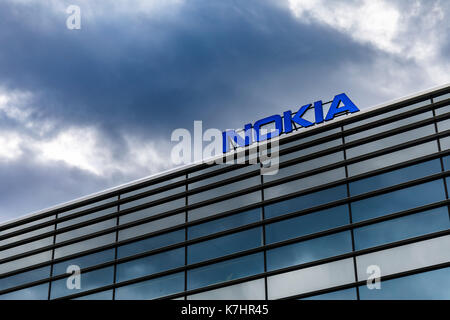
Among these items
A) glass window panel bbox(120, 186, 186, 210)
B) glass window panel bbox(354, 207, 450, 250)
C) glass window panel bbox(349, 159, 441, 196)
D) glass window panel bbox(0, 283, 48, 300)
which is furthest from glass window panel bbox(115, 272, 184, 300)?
glass window panel bbox(349, 159, 441, 196)

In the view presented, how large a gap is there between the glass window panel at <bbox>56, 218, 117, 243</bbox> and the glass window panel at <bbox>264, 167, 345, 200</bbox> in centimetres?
916

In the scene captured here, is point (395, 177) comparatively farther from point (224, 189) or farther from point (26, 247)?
point (26, 247)

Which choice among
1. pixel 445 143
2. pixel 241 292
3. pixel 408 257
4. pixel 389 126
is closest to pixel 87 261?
pixel 241 292

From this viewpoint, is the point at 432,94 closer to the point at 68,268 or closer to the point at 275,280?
the point at 275,280

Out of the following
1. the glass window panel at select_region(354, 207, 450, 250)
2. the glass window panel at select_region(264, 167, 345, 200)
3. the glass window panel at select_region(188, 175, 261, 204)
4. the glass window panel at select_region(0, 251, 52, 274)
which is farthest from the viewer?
the glass window panel at select_region(0, 251, 52, 274)

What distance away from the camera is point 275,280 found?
29344 mm

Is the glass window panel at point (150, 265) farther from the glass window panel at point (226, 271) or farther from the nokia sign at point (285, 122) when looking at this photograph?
the nokia sign at point (285, 122)

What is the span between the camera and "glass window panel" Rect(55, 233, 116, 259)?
35719mm

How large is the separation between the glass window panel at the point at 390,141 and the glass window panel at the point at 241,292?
7.17 meters

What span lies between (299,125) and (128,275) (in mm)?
11186

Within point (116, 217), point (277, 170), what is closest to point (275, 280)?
point (277, 170)

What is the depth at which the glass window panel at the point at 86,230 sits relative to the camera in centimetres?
3644

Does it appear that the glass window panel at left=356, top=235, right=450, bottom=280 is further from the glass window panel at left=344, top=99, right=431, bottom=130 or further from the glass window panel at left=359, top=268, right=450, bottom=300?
the glass window panel at left=344, top=99, right=431, bottom=130

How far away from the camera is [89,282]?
34375 millimetres
